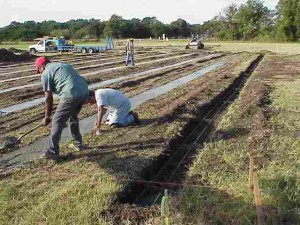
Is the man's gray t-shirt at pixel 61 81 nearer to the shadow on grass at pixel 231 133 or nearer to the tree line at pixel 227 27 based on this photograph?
the shadow on grass at pixel 231 133

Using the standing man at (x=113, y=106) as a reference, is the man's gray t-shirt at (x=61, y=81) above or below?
above

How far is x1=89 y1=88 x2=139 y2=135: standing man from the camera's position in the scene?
24.7ft

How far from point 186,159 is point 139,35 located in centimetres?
9401

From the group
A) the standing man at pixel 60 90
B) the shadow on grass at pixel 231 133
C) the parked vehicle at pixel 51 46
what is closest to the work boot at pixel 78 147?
the standing man at pixel 60 90

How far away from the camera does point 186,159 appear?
22.9 feet

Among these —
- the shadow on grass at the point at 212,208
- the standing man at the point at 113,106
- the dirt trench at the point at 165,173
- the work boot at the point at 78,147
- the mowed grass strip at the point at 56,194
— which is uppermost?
the standing man at the point at 113,106

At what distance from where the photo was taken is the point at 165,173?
21.3ft

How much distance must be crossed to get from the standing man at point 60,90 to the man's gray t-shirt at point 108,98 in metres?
0.99

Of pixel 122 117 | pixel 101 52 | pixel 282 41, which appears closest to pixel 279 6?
pixel 282 41

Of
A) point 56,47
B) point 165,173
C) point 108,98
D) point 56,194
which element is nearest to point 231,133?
point 165,173

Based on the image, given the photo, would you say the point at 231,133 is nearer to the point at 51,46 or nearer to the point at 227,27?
the point at 51,46

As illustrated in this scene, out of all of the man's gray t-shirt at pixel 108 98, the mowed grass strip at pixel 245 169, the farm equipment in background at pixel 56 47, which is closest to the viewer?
the mowed grass strip at pixel 245 169

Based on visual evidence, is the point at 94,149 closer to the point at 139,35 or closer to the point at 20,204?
the point at 20,204

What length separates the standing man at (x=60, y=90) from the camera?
6.18 meters
